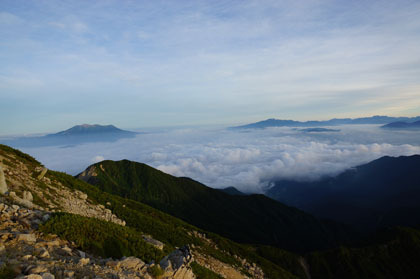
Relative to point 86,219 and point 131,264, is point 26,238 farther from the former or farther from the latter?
point 86,219

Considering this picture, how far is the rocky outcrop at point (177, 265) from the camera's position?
11586mm

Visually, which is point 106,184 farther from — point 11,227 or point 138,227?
point 11,227

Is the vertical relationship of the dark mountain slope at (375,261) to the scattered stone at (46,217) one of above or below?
below

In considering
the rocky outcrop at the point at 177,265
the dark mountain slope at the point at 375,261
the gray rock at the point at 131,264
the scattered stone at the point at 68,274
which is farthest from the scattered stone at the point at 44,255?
the dark mountain slope at the point at 375,261

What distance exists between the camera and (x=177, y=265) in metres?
12.4

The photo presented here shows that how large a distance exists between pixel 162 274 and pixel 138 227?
23.7 meters

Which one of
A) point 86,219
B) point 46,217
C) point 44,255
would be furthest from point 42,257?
point 86,219

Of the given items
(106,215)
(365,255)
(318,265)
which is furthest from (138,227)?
(365,255)

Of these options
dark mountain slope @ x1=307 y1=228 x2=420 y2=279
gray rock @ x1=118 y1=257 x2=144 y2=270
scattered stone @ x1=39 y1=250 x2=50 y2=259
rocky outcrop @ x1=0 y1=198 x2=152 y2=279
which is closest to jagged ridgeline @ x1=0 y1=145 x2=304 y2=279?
rocky outcrop @ x1=0 y1=198 x2=152 y2=279

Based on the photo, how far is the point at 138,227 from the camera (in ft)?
106

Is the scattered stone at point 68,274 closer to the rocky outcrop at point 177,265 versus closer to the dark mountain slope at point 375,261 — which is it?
the rocky outcrop at point 177,265

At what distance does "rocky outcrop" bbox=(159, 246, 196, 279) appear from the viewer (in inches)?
456

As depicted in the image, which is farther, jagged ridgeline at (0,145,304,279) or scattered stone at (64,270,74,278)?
jagged ridgeline at (0,145,304,279)

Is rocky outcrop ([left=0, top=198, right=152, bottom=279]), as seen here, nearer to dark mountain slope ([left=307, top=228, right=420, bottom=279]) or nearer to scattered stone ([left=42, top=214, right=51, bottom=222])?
scattered stone ([left=42, top=214, right=51, bottom=222])
